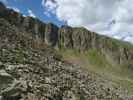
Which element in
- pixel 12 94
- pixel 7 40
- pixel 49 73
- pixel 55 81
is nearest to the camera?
pixel 12 94

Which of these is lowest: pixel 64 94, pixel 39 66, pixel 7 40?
pixel 64 94

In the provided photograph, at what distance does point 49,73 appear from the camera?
2400 centimetres

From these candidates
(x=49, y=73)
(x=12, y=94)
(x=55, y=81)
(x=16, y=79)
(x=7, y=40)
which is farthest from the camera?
(x=7, y=40)

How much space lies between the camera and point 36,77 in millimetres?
21047

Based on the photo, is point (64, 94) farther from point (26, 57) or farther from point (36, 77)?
point (26, 57)

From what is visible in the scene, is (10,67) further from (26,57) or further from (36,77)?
(26,57)

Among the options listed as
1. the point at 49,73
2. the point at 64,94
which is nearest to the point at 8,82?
the point at 64,94

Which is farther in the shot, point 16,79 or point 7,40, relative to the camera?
point 7,40

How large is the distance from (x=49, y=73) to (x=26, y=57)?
91.3 inches

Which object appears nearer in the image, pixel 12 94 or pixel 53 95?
pixel 12 94

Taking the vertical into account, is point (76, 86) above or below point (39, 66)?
below

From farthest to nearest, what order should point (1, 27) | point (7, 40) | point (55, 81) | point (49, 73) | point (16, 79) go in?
point (1, 27) < point (7, 40) < point (49, 73) < point (55, 81) < point (16, 79)

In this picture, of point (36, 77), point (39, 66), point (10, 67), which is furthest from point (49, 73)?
point (10, 67)

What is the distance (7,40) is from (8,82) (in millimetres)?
8659
